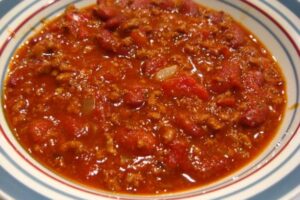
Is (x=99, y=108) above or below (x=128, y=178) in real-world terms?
above

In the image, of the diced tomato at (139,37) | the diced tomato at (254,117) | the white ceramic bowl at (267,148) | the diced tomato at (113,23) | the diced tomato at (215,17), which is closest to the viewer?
the white ceramic bowl at (267,148)

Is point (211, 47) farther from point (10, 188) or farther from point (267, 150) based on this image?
point (10, 188)

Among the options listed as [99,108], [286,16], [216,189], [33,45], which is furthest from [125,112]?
[286,16]

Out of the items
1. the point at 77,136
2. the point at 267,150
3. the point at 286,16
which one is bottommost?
the point at 267,150

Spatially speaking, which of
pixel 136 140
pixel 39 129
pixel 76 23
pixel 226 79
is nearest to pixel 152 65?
pixel 226 79

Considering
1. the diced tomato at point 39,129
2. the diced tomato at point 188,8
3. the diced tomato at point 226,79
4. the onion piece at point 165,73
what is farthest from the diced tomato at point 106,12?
the diced tomato at point 39,129

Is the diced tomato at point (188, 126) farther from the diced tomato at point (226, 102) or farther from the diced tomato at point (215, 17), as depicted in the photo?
the diced tomato at point (215, 17)
